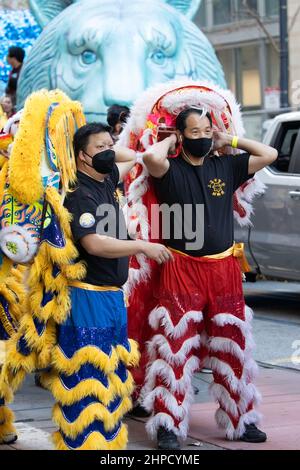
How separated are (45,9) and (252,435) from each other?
7564 mm

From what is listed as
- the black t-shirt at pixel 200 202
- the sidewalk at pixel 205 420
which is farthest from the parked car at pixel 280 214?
the black t-shirt at pixel 200 202

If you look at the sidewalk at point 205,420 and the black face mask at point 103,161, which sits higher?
the black face mask at point 103,161

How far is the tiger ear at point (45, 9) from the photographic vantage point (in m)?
12.0

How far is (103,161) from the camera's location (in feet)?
16.2

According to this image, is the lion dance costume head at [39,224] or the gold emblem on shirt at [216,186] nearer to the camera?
the lion dance costume head at [39,224]

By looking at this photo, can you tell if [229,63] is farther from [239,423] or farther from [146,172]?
[239,423]

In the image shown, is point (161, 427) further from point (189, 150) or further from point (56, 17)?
point (56, 17)

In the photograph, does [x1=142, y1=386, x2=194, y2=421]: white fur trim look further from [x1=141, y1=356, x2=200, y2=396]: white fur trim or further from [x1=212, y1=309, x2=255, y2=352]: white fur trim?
[x1=212, y1=309, x2=255, y2=352]: white fur trim

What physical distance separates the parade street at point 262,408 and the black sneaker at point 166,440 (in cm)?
11

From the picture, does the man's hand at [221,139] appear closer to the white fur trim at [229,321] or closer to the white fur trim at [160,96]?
the white fur trim at [160,96]

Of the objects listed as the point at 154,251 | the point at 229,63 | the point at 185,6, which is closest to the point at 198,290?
the point at 154,251

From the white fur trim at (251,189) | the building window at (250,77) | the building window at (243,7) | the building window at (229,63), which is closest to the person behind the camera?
the white fur trim at (251,189)

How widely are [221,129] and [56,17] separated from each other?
5819 mm

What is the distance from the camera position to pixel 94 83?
34.7ft
